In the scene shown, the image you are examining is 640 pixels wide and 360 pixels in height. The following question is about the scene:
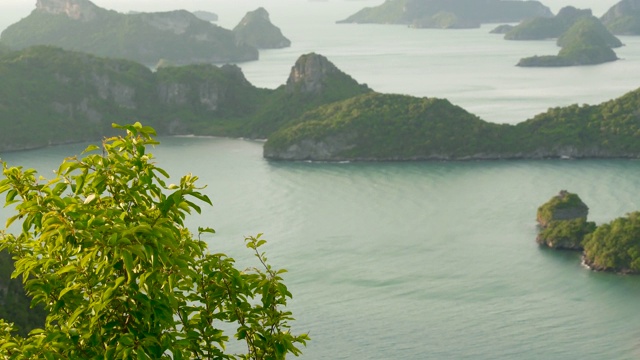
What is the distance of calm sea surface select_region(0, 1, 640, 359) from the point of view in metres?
52.3

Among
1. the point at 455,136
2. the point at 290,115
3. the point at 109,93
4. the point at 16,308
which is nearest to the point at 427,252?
the point at 16,308

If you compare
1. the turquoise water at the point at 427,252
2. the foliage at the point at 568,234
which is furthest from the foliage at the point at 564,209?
the foliage at the point at 568,234

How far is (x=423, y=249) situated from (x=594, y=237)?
10.9 m

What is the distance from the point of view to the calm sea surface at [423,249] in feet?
172

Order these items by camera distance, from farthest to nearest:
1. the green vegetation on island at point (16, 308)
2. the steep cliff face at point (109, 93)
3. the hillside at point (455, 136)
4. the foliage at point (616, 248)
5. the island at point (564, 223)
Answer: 1. the steep cliff face at point (109, 93)
2. the hillside at point (455, 136)
3. the island at point (564, 223)
4. the foliage at point (616, 248)
5. the green vegetation on island at point (16, 308)

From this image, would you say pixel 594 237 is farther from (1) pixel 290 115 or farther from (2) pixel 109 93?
(2) pixel 109 93

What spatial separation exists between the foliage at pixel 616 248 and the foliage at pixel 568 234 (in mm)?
2457

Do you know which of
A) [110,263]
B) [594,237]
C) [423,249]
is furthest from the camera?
Answer: [423,249]

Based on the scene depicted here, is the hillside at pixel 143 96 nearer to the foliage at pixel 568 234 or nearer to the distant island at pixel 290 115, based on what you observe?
the distant island at pixel 290 115

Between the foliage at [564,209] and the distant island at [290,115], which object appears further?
the distant island at [290,115]

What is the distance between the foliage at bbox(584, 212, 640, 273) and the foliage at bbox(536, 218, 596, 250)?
2457 millimetres

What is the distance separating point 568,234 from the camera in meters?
68.6

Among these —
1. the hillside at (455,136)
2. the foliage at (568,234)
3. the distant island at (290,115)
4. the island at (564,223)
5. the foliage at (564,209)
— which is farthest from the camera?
the distant island at (290,115)

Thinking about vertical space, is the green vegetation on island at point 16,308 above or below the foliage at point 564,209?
below
